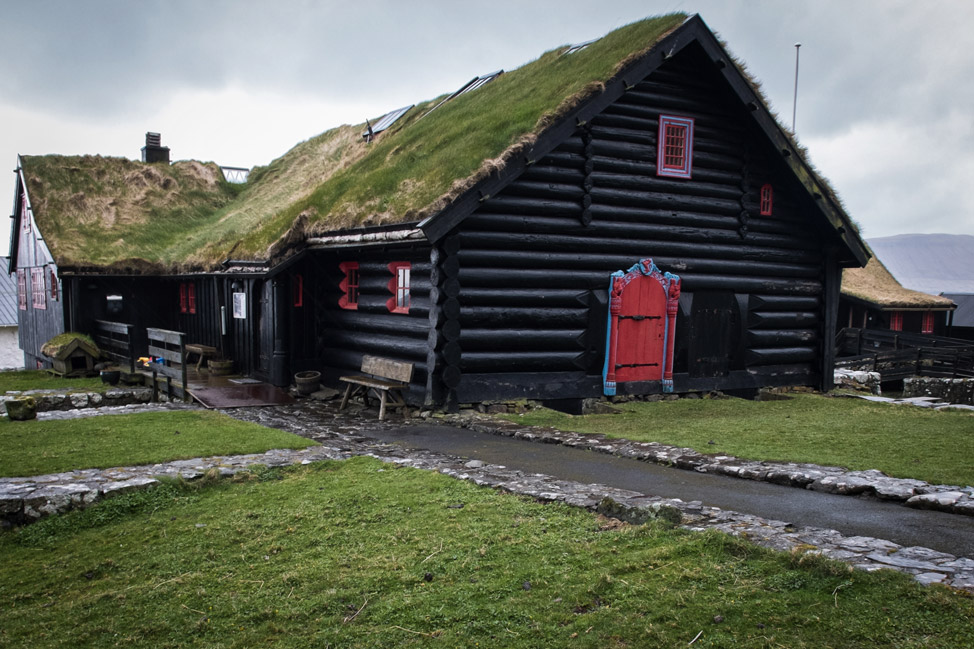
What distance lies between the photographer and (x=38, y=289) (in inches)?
983

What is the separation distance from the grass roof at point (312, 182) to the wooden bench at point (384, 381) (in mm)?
2698

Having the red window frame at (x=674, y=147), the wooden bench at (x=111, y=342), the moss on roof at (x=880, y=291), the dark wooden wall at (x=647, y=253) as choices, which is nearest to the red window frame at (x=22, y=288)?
the wooden bench at (x=111, y=342)

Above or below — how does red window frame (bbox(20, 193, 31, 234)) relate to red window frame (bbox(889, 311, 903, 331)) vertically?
above

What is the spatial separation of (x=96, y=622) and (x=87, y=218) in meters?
22.4

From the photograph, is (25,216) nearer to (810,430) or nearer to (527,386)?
(527,386)

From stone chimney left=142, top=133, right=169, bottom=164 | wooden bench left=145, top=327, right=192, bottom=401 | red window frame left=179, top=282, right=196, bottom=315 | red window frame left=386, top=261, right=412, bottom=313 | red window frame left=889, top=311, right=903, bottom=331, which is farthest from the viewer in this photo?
red window frame left=889, top=311, right=903, bottom=331

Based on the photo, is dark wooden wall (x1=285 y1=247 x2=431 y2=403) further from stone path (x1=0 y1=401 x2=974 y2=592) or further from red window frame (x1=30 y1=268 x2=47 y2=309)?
red window frame (x1=30 y1=268 x2=47 y2=309)

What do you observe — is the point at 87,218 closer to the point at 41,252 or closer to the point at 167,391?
the point at 41,252

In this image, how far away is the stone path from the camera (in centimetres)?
536

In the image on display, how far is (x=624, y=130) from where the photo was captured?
48.9 ft

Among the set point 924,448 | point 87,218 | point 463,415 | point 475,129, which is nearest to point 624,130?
point 475,129

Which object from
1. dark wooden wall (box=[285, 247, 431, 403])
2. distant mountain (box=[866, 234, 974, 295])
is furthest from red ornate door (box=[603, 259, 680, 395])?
distant mountain (box=[866, 234, 974, 295])

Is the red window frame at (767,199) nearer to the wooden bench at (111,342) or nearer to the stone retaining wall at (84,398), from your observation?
the stone retaining wall at (84,398)

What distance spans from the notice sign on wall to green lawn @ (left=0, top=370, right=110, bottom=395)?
346 centimetres
